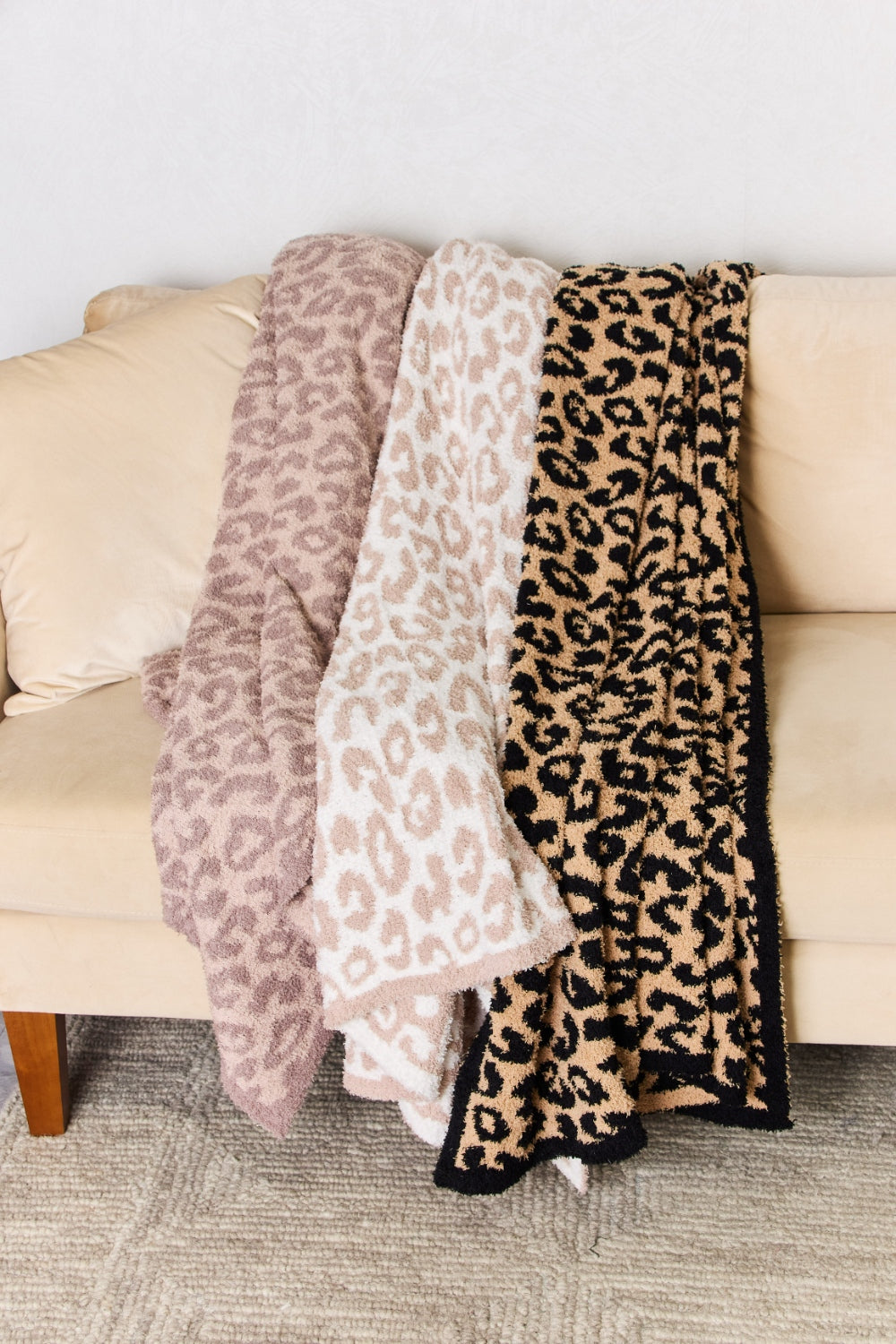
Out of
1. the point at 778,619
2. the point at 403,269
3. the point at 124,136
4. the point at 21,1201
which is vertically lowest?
the point at 21,1201

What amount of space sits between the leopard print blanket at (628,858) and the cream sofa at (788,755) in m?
0.06

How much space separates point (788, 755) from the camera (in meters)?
1.22

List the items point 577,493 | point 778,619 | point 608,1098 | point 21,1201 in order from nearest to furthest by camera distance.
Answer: point 608,1098
point 21,1201
point 577,493
point 778,619

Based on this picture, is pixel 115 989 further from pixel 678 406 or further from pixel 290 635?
pixel 678 406

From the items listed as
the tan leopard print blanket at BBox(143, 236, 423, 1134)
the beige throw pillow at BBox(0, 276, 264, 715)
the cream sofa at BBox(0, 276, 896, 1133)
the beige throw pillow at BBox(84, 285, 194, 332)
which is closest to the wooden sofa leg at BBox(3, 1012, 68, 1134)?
the cream sofa at BBox(0, 276, 896, 1133)

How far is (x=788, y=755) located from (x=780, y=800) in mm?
76

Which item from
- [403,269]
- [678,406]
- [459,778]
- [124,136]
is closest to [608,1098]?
[459,778]

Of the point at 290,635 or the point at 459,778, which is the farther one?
the point at 290,635

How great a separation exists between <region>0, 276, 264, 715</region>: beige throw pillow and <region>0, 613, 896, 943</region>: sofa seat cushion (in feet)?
0.29

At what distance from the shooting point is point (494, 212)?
1.79 meters

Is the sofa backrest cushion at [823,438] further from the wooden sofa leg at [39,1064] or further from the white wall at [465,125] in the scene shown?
the wooden sofa leg at [39,1064]

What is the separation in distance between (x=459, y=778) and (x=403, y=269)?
0.85 m

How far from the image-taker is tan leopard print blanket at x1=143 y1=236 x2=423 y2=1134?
118 cm

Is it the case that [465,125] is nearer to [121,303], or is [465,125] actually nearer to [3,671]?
[121,303]
